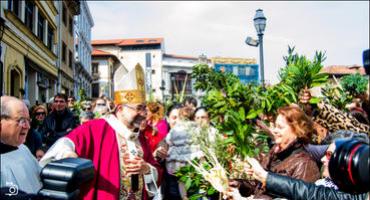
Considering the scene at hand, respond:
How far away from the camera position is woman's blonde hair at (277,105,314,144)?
3.08 m

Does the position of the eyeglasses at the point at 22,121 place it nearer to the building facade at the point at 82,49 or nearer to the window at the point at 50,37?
the window at the point at 50,37

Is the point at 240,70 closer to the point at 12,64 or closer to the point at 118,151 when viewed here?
the point at 12,64

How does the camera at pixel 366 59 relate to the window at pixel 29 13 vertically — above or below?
below

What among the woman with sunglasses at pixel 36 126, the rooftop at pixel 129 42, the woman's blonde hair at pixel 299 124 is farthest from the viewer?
the rooftop at pixel 129 42

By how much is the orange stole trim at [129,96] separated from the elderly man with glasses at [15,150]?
1.42m

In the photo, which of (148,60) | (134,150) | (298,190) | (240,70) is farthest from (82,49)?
(298,190)

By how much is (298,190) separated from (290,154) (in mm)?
708

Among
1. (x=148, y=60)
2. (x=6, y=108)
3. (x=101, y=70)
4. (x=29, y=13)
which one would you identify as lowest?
(x=6, y=108)

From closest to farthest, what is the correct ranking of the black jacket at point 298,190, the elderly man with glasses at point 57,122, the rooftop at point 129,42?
1. the black jacket at point 298,190
2. the elderly man with glasses at point 57,122
3. the rooftop at point 129,42

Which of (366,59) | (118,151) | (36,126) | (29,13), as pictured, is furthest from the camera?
(29,13)

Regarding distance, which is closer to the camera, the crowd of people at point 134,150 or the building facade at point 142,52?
the crowd of people at point 134,150

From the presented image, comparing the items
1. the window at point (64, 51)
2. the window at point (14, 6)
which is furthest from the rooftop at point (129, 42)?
the window at point (14, 6)

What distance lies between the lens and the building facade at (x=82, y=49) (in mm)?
28906

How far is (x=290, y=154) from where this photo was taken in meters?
3.00
